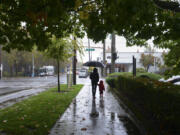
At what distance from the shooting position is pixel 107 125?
6891mm

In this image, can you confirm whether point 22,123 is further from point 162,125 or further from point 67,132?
point 162,125

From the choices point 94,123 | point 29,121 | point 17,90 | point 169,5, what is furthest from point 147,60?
point 29,121

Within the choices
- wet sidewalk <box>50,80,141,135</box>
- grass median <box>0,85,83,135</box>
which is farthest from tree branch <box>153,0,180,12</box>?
grass median <box>0,85,83,135</box>

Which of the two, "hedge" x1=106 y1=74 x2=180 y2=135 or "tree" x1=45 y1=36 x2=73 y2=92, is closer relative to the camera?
"hedge" x1=106 y1=74 x2=180 y2=135

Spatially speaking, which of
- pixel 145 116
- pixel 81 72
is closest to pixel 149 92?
pixel 145 116

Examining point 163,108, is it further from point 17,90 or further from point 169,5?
point 17,90

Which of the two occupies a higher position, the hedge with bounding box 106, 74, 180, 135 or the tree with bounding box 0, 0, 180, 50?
the tree with bounding box 0, 0, 180, 50

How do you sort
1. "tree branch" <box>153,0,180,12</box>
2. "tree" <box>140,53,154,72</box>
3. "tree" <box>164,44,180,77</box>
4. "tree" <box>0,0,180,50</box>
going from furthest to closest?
"tree" <box>140,53,154,72</box> → "tree" <box>164,44,180,77</box> → "tree branch" <box>153,0,180,12</box> → "tree" <box>0,0,180,50</box>

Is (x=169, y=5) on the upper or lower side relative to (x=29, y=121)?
upper

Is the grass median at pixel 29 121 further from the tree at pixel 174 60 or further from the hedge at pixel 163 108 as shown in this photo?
the tree at pixel 174 60

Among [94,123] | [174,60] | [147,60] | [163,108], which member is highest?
[147,60]

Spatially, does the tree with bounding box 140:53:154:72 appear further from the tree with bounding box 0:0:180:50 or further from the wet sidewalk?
the tree with bounding box 0:0:180:50

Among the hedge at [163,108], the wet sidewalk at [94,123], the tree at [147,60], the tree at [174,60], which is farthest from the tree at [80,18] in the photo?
the tree at [147,60]

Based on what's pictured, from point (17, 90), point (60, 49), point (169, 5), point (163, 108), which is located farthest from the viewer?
point (17, 90)
